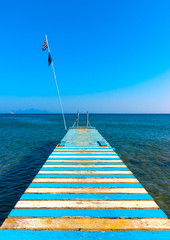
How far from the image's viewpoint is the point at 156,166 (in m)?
10.7

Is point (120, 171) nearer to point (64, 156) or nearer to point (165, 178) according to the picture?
point (64, 156)

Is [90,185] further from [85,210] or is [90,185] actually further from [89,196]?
[85,210]

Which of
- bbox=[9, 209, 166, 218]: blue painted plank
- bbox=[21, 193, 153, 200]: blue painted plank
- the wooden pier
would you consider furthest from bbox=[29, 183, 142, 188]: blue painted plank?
bbox=[9, 209, 166, 218]: blue painted plank

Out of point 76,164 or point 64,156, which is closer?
point 76,164

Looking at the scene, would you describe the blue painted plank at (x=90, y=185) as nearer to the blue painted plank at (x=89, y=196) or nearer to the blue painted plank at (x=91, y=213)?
the blue painted plank at (x=89, y=196)

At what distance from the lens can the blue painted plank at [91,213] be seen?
2.91m

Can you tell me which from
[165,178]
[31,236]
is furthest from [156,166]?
[31,236]

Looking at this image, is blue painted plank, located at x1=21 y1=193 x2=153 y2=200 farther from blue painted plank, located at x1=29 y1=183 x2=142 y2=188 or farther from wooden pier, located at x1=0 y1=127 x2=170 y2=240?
blue painted plank, located at x1=29 y1=183 x2=142 y2=188

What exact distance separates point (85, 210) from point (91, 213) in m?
0.17

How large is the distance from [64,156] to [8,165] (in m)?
6.33

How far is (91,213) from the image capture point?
9.79 feet

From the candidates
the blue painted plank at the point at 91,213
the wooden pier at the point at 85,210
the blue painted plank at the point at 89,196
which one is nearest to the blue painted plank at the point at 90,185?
the wooden pier at the point at 85,210

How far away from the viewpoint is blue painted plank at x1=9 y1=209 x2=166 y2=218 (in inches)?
115

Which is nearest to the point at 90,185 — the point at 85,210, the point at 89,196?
the point at 89,196
